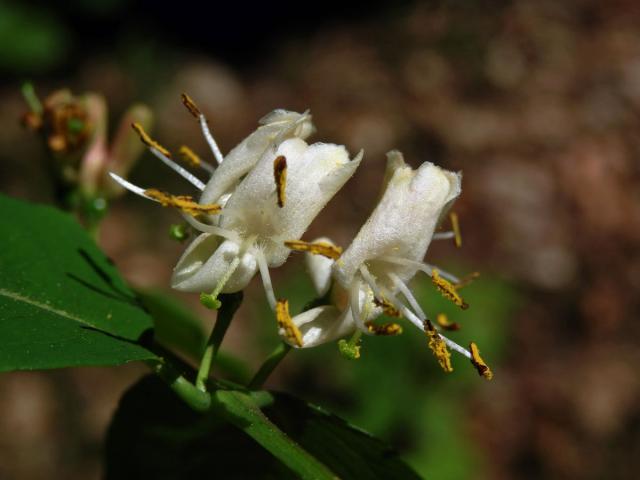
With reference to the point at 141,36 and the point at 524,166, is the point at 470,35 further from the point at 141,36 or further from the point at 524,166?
the point at 141,36

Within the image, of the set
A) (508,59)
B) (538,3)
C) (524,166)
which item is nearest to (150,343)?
(524,166)

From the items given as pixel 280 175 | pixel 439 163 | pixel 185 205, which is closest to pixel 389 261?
pixel 280 175

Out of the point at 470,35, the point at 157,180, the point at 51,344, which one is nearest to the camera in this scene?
the point at 51,344

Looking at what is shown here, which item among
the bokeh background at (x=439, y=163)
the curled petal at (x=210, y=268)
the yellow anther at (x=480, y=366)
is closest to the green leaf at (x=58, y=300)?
the curled petal at (x=210, y=268)

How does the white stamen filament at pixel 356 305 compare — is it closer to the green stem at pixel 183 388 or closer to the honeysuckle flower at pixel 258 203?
the honeysuckle flower at pixel 258 203

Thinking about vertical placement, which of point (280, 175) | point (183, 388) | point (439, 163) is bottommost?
point (439, 163)

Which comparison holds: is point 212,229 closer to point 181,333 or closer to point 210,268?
point 210,268
